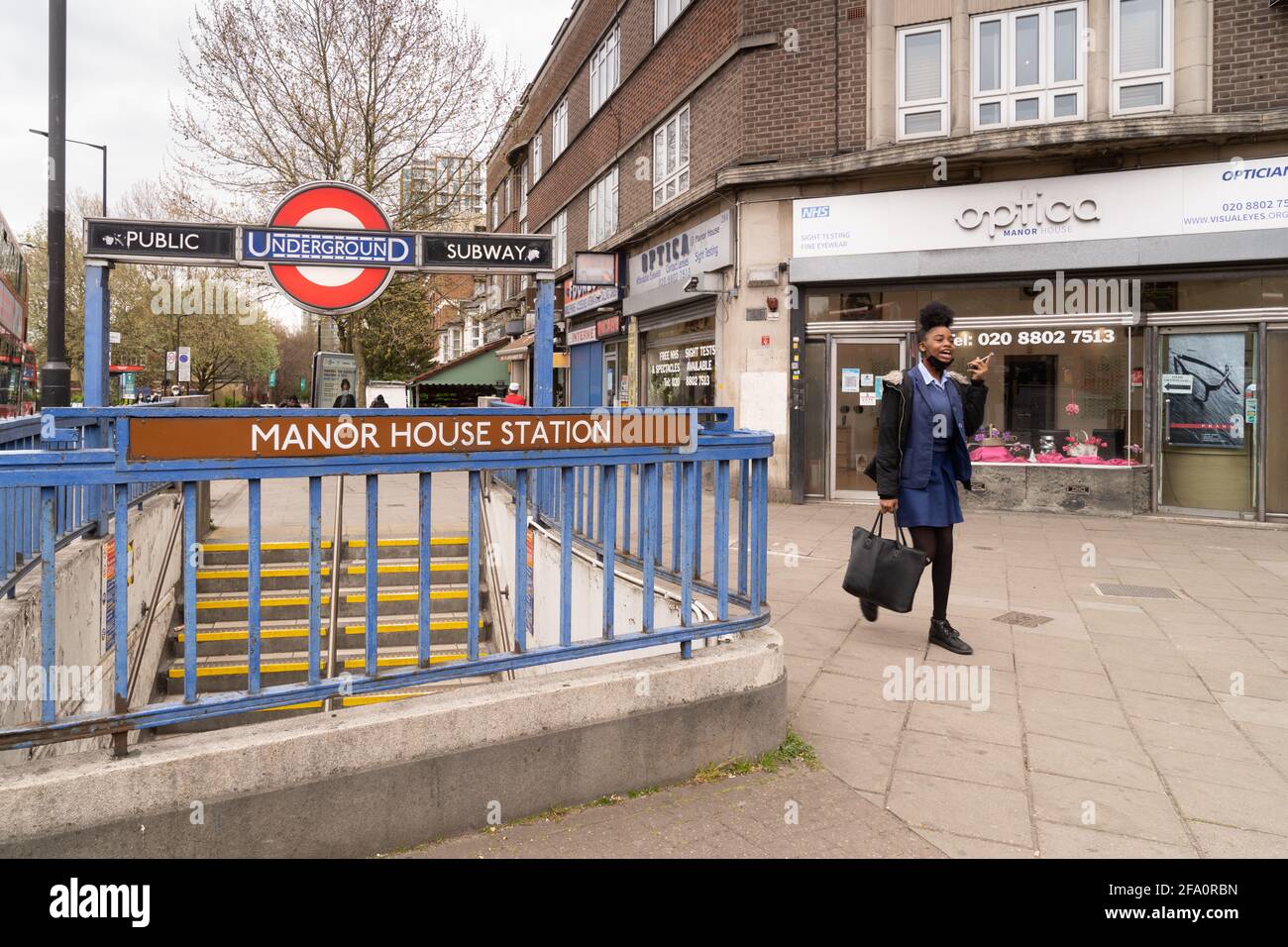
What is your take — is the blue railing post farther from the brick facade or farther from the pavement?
the brick facade

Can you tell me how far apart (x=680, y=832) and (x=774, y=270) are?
1117cm

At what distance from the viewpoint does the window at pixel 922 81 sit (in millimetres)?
12320

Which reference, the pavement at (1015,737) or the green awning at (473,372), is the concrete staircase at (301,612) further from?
the green awning at (473,372)

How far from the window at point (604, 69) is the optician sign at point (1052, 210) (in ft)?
30.7

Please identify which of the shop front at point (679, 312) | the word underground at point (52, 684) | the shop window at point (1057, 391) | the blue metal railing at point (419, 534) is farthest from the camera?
the shop front at point (679, 312)

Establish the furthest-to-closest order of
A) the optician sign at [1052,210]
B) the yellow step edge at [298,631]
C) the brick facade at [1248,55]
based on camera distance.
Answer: the optician sign at [1052,210]
the brick facade at [1248,55]
the yellow step edge at [298,631]

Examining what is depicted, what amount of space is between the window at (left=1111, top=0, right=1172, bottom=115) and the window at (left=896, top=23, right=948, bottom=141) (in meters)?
2.11

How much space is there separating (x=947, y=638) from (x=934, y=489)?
901 millimetres

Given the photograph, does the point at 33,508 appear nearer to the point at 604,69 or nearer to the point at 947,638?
the point at 947,638

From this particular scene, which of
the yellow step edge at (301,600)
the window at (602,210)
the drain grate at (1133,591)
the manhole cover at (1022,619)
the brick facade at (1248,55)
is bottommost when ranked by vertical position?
the yellow step edge at (301,600)

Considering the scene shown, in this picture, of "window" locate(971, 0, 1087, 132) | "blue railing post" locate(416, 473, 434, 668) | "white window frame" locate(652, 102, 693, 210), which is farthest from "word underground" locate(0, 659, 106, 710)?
"white window frame" locate(652, 102, 693, 210)

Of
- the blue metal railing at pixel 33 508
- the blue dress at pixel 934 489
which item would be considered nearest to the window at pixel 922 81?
the blue dress at pixel 934 489

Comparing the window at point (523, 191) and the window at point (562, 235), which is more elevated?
the window at point (523, 191)

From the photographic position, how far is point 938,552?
5344mm
